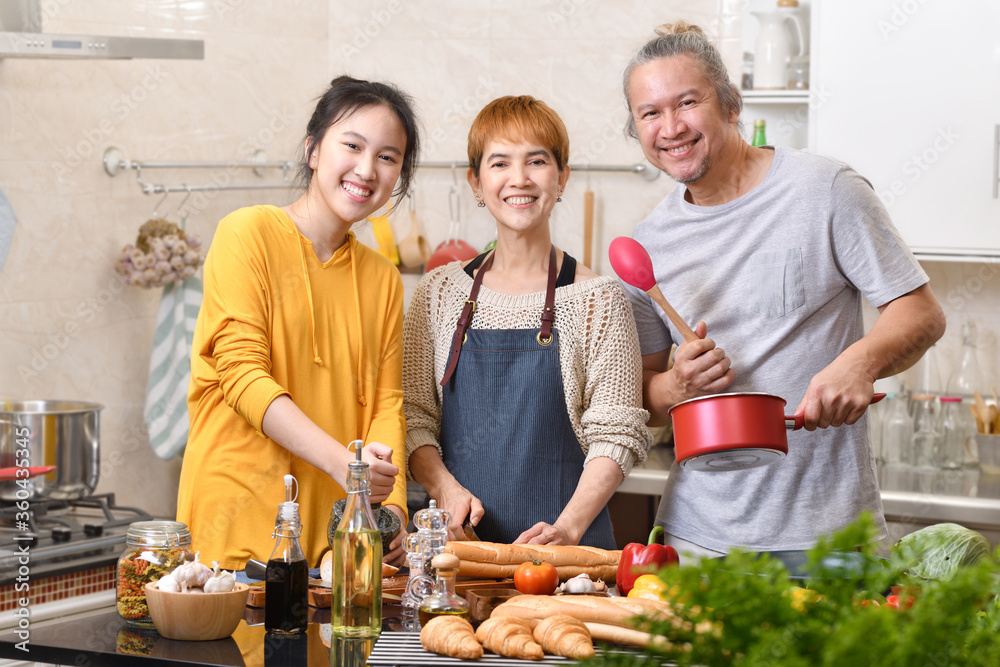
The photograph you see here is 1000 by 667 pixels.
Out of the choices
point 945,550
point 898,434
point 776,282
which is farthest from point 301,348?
point 898,434

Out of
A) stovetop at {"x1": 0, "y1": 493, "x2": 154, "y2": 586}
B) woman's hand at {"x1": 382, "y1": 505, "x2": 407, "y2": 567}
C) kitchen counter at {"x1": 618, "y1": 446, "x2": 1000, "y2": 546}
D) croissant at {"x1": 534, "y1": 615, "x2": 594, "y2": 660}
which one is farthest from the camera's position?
kitchen counter at {"x1": 618, "y1": 446, "x2": 1000, "y2": 546}

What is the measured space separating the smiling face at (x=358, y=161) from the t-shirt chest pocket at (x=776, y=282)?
581 mm

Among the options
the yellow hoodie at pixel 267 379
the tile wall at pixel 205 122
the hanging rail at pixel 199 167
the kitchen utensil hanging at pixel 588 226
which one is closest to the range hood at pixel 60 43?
the tile wall at pixel 205 122

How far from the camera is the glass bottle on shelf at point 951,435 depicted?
96.8 inches

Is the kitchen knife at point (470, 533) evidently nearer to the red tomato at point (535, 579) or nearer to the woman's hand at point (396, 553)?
the woman's hand at point (396, 553)

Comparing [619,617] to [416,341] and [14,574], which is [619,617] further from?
[14,574]

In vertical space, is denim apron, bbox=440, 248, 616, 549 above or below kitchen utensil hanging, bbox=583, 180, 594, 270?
below

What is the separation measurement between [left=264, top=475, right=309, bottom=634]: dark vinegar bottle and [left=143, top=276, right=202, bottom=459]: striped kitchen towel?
4.71ft

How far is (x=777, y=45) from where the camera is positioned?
2521mm

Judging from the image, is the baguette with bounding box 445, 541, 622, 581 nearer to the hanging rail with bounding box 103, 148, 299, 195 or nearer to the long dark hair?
the long dark hair

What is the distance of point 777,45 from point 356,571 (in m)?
2.06

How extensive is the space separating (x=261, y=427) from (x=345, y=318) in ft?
0.74

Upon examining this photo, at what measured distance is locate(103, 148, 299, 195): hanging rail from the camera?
91.7 inches

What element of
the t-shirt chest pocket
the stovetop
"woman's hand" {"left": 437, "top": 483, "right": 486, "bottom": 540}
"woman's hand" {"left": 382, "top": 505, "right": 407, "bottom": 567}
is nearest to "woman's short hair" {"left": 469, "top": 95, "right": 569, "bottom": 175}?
the t-shirt chest pocket
